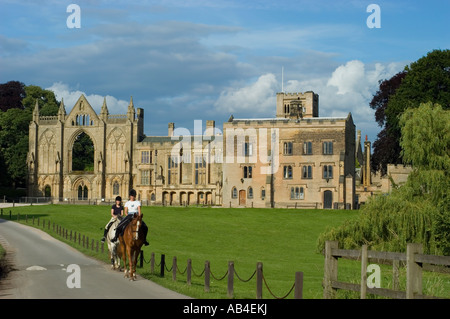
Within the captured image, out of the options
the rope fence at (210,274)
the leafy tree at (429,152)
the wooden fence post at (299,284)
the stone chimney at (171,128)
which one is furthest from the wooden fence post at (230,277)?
the stone chimney at (171,128)

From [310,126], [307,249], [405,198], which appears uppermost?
[310,126]

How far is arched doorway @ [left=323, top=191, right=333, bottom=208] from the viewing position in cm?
8062

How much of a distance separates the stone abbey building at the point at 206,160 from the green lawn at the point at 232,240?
1043 centimetres

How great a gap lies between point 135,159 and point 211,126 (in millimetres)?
13233

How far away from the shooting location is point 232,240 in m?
49.8

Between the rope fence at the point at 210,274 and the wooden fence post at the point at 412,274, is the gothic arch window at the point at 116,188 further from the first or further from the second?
the wooden fence post at the point at 412,274

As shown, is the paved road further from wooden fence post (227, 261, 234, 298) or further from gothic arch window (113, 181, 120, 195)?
gothic arch window (113, 181, 120, 195)

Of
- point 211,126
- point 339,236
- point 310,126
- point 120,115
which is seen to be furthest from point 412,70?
point 120,115

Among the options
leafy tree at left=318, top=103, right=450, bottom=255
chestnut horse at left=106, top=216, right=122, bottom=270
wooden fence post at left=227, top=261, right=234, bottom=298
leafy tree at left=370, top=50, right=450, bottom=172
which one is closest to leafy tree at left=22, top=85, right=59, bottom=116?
leafy tree at left=370, top=50, right=450, bottom=172

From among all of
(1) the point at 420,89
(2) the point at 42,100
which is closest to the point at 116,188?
(2) the point at 42,100

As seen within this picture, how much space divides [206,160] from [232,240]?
50.9 m
